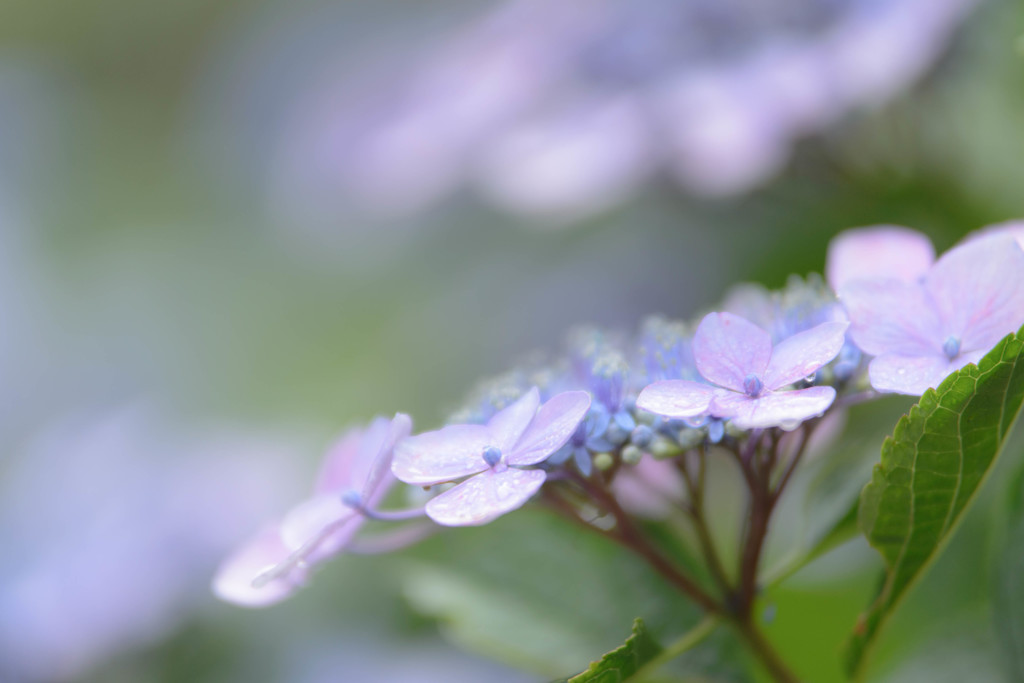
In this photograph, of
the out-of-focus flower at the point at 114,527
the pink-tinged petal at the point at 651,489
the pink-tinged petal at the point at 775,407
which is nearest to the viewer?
the pink-tinged petal at the point at 775,407

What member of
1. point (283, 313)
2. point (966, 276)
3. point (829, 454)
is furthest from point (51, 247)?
Answer: point (966, 276)

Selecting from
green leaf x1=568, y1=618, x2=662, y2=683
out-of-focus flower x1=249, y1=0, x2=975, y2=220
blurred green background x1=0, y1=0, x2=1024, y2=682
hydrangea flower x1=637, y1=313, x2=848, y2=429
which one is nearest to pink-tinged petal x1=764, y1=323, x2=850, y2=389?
hydrangea flower x1=637, y1=313, x2=848, y2=429

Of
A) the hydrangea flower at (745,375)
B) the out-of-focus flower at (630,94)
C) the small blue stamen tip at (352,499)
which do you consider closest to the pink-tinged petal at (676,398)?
the hydrangea flower at (745,375)

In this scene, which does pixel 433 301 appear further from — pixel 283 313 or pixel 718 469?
pixel 718 469

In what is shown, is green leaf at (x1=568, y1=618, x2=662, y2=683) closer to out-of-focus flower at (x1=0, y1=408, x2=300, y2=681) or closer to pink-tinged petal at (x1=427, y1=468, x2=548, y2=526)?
pink-tinged petal at (x1=427, y1=468, x2=548, y2=526)

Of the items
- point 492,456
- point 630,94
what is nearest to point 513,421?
point 492,456

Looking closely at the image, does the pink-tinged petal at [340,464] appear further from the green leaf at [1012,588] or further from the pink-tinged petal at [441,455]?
the green leaf at [1012,588]

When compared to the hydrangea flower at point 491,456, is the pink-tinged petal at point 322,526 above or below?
above
